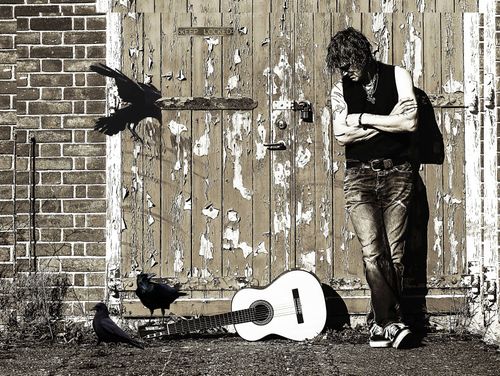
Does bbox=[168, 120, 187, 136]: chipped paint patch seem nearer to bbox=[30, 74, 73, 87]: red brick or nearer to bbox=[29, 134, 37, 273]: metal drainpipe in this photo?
bbox=[30, 74, 73, 87]: red brick

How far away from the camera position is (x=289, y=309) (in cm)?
712

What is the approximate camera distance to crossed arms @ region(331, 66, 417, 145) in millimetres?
7004

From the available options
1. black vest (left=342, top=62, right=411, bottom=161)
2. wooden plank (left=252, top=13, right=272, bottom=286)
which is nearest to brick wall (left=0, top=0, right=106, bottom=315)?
wooden plank (left=252, top=13, right=272, bottom=286)

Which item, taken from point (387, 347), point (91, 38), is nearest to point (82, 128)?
point (91, 38)

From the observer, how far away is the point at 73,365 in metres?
6.30

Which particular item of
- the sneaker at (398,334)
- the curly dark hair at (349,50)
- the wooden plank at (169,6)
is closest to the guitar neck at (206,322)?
the sneaker at (398,334)

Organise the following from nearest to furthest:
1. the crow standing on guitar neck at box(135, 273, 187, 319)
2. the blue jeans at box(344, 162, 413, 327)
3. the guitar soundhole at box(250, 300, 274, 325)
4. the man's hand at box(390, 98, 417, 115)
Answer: the blue jeans at box(344, 162, 413, 327)
the man's hand at box(390, 98, 417, 115)
the guitar soundhole at box(250, 300, 274, 325)
the crow standing on guitar neck at box(135, 273, 187, 319)

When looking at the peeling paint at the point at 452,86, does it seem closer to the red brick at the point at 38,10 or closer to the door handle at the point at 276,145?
the door handle at the point at 276,145

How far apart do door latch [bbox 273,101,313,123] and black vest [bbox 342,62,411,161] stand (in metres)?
0.36

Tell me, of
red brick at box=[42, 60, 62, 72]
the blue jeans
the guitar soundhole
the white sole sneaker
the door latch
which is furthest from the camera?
red brick at box=[42, 60, 62, 72]

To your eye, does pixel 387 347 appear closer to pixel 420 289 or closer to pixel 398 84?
pixel 420 289

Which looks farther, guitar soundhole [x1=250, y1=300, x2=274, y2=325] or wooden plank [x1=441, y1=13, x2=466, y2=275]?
wooden plank [x1=441, y1=13, x2=466, y2=275]

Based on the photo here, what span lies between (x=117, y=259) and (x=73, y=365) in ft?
4.28

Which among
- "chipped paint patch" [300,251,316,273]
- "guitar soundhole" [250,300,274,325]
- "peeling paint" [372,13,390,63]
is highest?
"peeling paint" [372,13,390,63]
